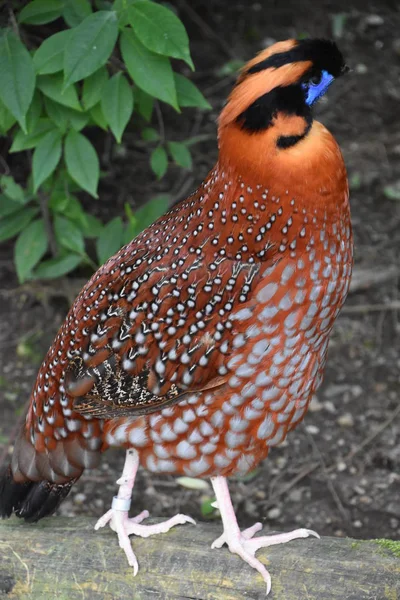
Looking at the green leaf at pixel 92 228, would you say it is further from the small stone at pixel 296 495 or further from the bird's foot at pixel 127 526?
the bird's foot at pixel 127 526

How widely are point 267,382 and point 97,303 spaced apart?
1.94 ft

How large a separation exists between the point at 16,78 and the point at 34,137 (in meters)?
0.46

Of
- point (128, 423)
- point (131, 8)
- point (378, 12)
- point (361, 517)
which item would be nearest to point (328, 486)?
point (361, 517)

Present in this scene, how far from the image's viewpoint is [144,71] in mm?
3188

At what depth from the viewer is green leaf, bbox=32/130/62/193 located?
3.57m

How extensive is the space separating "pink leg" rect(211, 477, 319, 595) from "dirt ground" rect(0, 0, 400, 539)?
3.59 ft

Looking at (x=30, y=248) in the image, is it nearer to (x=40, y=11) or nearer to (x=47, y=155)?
(x=47, y=155)

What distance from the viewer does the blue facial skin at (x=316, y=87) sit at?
239cm

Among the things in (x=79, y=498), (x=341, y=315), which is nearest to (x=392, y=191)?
(x=341, y=315)

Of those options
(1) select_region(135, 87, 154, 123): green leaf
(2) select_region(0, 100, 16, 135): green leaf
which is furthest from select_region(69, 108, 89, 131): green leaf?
(1) select_region(135, 87, 154, 123): green leaf

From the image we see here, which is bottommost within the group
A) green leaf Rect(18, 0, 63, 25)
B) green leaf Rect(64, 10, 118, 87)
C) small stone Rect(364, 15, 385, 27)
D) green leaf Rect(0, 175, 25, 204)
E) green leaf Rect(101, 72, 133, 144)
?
small stone Rect(364, 15, 385, 27)

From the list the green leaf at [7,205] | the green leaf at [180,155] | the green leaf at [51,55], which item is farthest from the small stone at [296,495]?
the green leaf at [51,55]

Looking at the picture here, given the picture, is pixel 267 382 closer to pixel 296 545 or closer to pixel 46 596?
pixel 296 545

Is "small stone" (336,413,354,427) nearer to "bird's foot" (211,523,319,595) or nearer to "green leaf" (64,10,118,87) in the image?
"bird's foot" (211,523,319,595)
